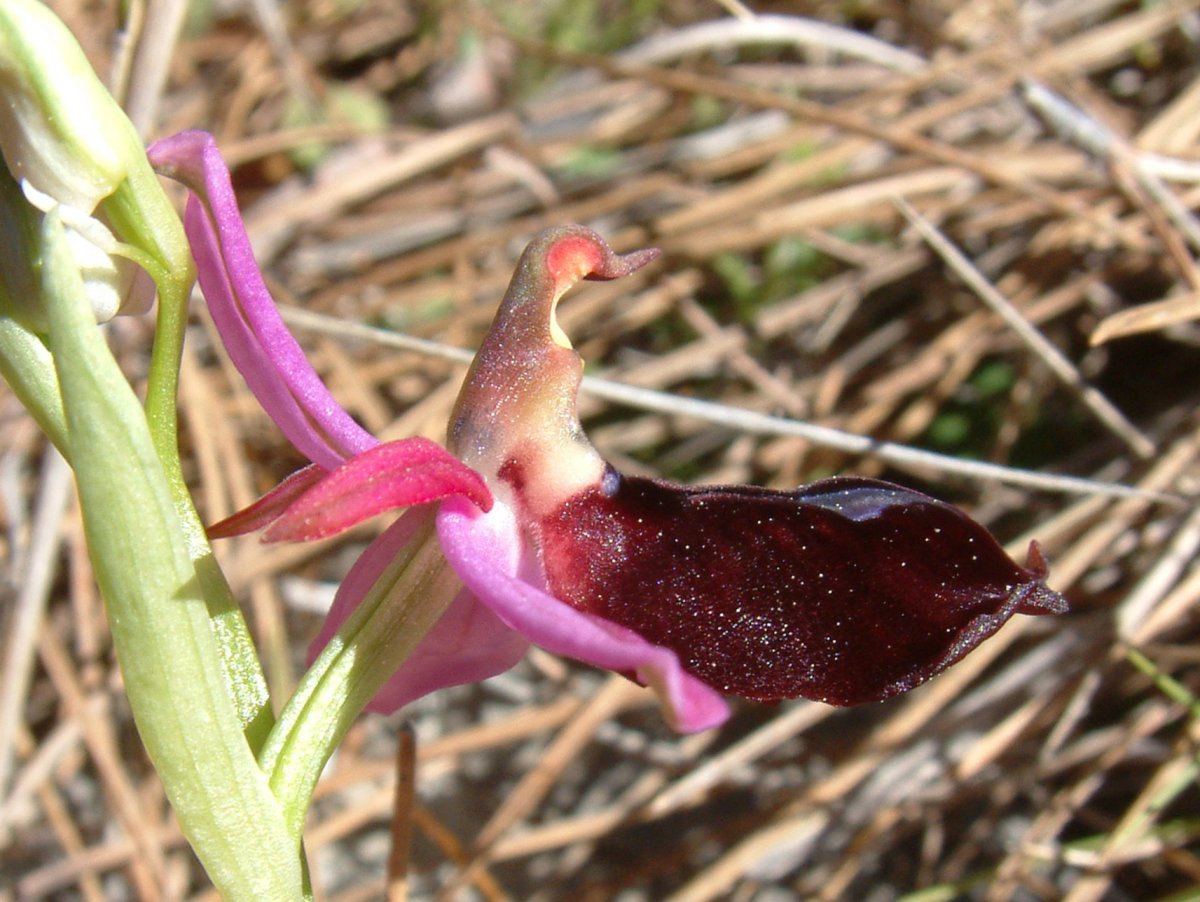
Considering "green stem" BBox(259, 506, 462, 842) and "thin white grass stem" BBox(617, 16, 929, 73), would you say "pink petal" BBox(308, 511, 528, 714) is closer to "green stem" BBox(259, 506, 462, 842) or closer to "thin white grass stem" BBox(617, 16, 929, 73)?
"green stem" BBox(259, 506, 462, 842)

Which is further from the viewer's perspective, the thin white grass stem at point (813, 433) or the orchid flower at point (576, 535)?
the thin white grass stem at point (813, 433)

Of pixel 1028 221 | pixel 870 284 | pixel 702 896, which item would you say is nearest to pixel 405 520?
pixel 702 896

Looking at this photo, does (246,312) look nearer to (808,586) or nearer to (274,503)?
(274,503)

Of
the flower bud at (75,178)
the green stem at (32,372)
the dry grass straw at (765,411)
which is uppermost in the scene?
the flower bud at (75,178)

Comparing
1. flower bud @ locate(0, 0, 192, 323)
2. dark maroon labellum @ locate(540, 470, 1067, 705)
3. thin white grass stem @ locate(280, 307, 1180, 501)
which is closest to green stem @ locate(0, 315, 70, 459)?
flower bud @ locate(0, 0, 192, 323)

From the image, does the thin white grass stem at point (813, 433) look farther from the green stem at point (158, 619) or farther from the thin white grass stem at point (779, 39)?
the green stem at point (158, 619)

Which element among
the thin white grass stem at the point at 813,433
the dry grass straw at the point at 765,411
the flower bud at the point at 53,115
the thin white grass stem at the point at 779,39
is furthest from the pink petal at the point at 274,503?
the thin white grass stem at the point at 779,39

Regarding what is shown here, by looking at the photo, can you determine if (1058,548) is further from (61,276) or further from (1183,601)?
(61,276)
